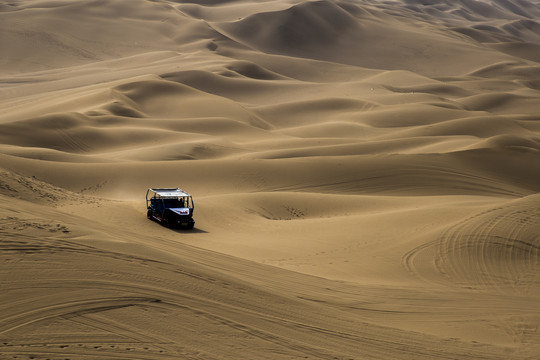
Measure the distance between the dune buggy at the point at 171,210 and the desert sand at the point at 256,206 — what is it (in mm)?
319

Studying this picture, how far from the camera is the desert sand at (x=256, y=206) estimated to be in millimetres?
6992

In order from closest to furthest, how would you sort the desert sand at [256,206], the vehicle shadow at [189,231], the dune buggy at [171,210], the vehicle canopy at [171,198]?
the desert sand at [256,206]
the vehicle shadow at [189,231]
the dune buggy at [171,210]
the vehicle canopy at [171,198]

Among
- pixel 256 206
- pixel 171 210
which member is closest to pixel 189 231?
pixel 171 210

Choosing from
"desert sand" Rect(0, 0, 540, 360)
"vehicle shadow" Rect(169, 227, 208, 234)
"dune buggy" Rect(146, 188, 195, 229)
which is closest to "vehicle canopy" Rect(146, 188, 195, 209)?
"dune buggy" Rect(146, 188, 195, 229)

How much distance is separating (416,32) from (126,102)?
1952 inches

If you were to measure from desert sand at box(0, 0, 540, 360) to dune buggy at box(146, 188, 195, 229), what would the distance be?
1.05 ft

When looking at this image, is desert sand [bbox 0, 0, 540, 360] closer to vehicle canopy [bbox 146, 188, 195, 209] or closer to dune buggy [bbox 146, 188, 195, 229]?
dune buggy [bbox 146, 188, 195, 229]

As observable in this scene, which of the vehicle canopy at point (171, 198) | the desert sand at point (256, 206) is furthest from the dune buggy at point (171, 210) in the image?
the desert sand at point (256, 206)

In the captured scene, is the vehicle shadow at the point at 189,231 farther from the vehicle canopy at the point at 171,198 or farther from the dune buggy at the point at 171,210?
the vehicle canopy at the point at 171,198

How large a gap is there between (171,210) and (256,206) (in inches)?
134

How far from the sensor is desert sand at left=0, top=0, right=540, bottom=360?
699 cm

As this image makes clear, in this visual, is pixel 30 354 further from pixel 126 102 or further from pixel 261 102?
pixel 261 102

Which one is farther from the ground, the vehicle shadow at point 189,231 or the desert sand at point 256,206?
the desert sand at point 256,206

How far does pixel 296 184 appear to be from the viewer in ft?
70.3
